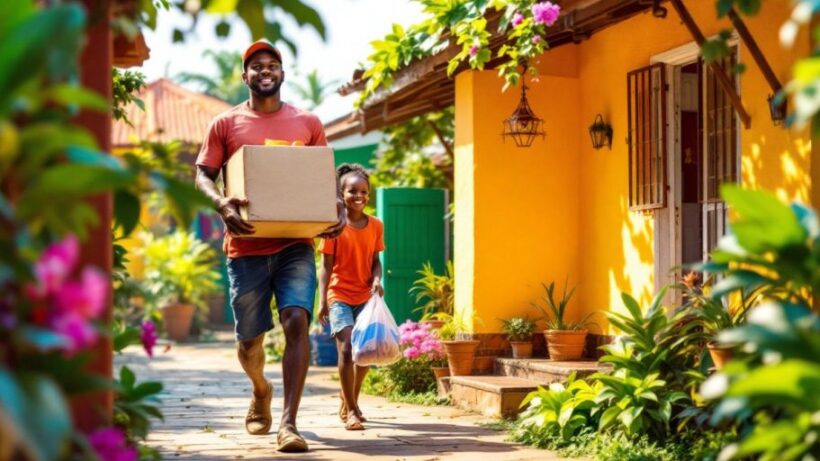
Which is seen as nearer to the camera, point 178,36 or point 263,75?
point 178,36

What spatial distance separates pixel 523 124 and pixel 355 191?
2.03m

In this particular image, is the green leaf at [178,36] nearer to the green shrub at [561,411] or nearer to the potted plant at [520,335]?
the green shrub at [561,411]

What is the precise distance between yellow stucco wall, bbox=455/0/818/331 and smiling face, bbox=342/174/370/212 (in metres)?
1.82

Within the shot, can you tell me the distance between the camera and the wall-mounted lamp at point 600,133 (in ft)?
30.7

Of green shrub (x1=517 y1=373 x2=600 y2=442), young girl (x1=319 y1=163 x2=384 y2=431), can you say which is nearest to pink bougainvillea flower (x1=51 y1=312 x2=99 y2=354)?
green shrub (x1=517 y1=373 x2=600 y2=442)

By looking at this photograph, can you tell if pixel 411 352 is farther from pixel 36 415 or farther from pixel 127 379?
pixel 36 415

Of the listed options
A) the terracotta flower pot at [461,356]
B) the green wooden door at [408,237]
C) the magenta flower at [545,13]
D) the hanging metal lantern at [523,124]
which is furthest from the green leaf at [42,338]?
the green wooden door at [408,237]

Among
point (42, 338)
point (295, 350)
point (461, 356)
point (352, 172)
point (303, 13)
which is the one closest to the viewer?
point (42, 338)

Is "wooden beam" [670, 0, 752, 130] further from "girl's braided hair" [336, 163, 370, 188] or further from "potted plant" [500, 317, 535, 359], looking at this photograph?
"potted plant" [500, 317, 535, 359]

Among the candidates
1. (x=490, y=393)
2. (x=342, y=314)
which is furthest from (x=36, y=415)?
(x=490, y=393)

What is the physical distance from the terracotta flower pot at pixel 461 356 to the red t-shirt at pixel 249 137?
2.90 m

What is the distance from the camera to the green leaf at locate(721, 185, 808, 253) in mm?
3031

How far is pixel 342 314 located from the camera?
788 centimetres

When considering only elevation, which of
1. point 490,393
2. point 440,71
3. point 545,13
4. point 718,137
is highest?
point 545,13
